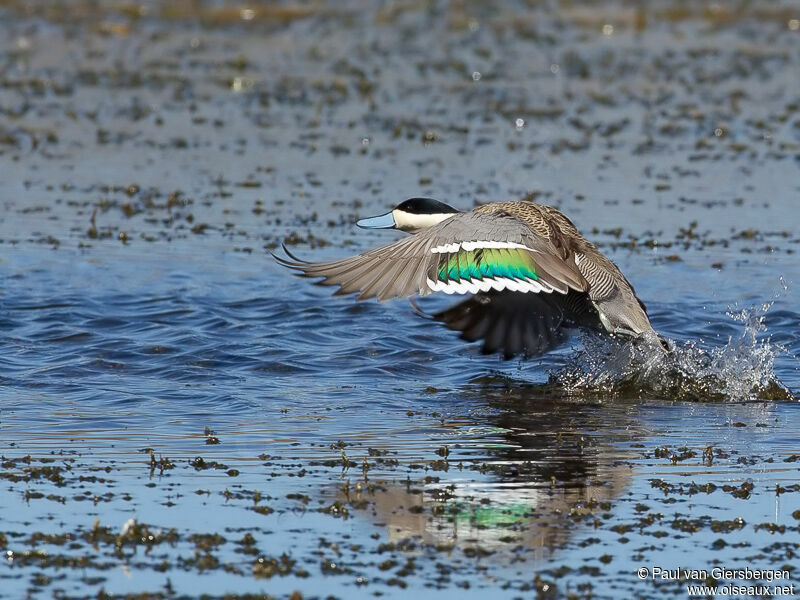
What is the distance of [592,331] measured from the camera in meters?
8.59

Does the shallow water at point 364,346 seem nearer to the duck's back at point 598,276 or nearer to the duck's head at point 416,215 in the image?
the duck's back at point 598,276

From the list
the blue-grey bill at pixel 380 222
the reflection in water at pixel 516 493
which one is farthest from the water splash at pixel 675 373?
the blue-grey bill at pixel 380 222

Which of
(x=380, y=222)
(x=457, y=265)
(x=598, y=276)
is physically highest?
(x=380, y=222)

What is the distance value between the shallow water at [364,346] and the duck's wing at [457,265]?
0.76 meters

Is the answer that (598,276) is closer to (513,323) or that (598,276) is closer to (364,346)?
(513,323)

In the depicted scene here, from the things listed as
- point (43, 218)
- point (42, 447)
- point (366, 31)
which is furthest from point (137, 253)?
point (366, 31)

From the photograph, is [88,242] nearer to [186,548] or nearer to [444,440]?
[444,440]

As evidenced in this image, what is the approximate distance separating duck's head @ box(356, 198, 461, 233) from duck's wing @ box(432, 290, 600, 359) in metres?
0.68

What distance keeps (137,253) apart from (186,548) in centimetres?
630

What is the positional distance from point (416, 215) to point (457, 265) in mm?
1051

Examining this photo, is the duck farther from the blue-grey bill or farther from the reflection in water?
the reflection in water

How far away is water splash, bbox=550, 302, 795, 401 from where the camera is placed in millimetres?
8180

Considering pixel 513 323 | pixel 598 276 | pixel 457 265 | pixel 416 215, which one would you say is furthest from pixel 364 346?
pixel 457 265

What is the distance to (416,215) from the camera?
8.35m
